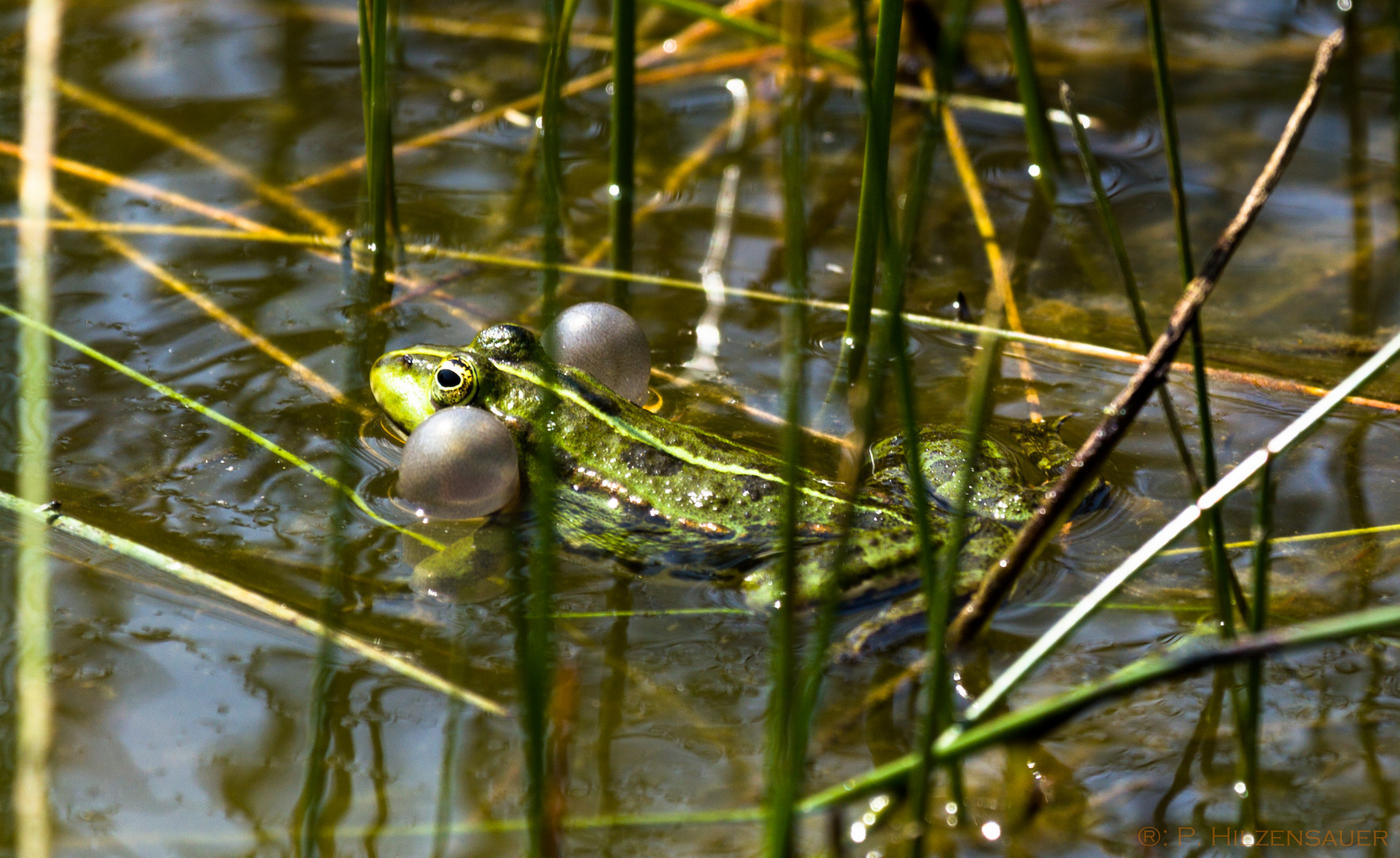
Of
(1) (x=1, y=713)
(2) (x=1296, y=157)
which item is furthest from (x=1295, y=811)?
(2) (x=1296, y=157)

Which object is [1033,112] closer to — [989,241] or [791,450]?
[989,241]

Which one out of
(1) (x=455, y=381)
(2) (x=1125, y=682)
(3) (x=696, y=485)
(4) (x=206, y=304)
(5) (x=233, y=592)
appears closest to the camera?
(2) (x=1125, y=682)

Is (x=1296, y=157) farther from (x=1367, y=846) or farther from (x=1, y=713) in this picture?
(x=1, y=713)

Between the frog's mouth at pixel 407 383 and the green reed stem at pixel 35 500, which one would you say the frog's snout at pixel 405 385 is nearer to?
the frog's mouth at pixel 407 383

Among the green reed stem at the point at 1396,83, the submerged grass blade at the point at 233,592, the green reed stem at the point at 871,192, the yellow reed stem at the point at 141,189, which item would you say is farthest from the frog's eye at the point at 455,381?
the green reed stem at the point at 1396,83

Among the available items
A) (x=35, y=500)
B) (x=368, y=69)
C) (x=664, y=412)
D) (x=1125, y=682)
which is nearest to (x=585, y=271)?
(x=664, y=412)
